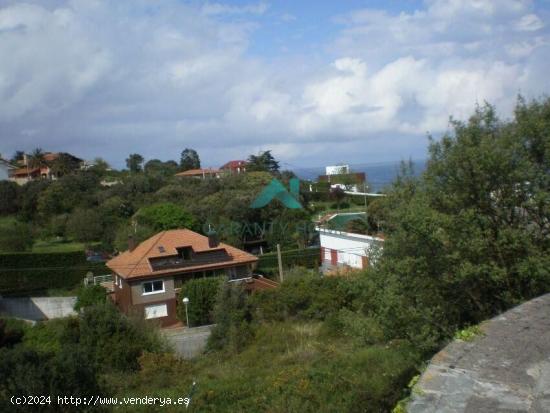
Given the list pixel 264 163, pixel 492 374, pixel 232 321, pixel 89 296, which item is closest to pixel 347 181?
pixel 264 163

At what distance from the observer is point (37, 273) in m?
33.8

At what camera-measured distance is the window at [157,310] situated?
A: 27266mm

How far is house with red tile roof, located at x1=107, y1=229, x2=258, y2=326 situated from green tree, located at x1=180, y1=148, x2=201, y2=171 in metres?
57.7

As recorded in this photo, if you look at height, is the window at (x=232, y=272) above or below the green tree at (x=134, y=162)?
below

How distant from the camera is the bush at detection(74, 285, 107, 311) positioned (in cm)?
2666

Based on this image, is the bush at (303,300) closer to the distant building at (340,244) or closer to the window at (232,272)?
the distant building at (340,244)

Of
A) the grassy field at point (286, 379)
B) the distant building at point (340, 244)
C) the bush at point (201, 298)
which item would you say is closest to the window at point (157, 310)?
the bush at point (201, 298)

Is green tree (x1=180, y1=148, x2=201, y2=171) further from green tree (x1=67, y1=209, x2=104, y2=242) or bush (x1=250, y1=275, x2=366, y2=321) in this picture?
bush (x1=250, y1=275, x2=366, y2=321)

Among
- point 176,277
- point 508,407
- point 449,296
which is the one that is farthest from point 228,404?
point 176,277

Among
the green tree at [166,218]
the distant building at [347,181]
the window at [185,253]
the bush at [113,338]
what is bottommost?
the bush at [113,338]

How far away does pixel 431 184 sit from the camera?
31.6ft

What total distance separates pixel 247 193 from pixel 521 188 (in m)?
34.3

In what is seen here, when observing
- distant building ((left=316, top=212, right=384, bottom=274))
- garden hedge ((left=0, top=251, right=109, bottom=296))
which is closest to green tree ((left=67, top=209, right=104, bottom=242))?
garden hedge ((left=0, top=251, right=109, bottom=296))

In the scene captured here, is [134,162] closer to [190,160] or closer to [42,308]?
[190,160]
